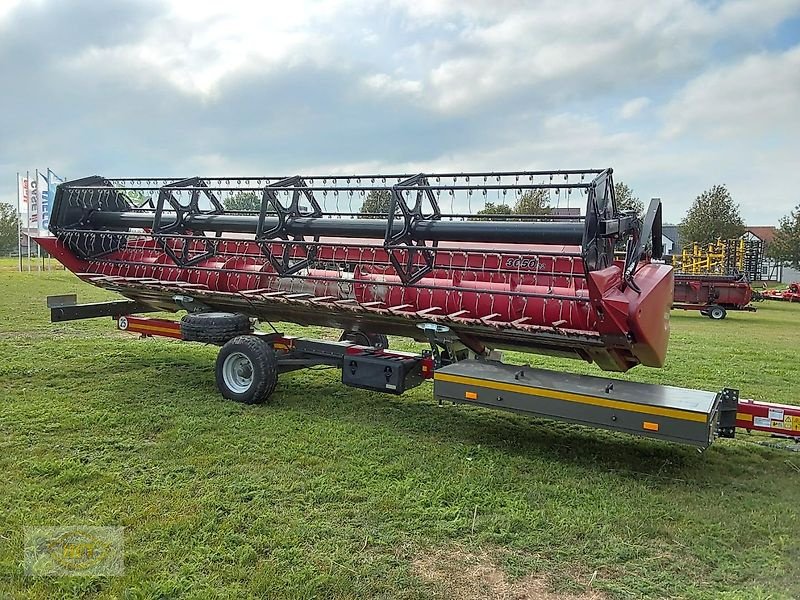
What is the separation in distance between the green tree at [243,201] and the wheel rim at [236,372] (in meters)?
1.75

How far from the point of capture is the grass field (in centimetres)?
357

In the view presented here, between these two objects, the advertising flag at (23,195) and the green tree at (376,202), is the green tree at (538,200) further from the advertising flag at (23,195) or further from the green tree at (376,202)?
the advertising flag at (23,195)

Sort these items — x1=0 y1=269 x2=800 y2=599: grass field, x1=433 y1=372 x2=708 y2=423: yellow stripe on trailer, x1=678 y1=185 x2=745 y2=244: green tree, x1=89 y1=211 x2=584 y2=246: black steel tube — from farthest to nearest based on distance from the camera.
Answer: x1=678 y1=185 x2=745 y2=244: green tree, x1=89 y1=211 x2=584 y2=246: black steel tube, x1=433 y1=372 x2=708 y2=423: yellow stripe on trailer, x1=0 y1=269 x2=800 y2=599: grass field

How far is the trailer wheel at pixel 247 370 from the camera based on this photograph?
688 centimetres

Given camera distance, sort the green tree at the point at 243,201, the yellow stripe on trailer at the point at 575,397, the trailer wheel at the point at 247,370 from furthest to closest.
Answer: the green tree at the point at 243,201
the trailer wheel at the point at 247,370
the yellow stripe on trailer at the point at 575,397

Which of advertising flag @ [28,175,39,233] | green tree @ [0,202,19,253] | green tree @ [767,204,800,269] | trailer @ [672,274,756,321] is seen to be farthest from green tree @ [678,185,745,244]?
green tree @ [0,202,19,253]

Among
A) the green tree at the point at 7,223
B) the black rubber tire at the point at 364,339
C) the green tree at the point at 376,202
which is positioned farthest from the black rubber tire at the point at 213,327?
the green tree at the point at 7,223

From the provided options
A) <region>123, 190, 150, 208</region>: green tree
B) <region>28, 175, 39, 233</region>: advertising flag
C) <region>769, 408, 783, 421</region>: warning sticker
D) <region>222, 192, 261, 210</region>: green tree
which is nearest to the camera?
<region>769, 408, 783, 421</region>: warning sticker

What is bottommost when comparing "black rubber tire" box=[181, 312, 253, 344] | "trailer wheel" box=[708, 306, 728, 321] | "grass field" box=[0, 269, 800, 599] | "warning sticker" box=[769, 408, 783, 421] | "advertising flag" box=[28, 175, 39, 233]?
"grass field" box=[0, 269, 800, 599]

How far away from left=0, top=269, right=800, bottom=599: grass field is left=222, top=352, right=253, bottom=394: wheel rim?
0.74 ft

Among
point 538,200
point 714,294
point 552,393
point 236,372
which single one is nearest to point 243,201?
point 236,372

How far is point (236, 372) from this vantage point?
7246 mm

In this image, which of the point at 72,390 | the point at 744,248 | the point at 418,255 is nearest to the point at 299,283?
the point at 418,255

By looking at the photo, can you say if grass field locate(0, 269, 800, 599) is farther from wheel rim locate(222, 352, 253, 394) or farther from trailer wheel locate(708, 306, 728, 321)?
trailer wheel locate(708, 306, 728, 321)
